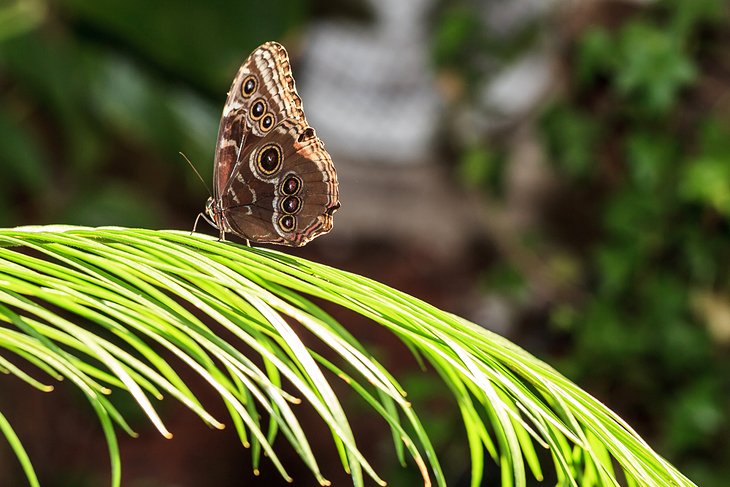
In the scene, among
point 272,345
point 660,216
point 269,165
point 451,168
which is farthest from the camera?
point 451,168

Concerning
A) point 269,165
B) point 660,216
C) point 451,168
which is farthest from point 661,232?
point 451,168

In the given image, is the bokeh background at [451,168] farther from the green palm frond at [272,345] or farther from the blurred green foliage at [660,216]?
the green palm frond at [272,345]

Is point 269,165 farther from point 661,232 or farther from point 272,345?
point 661,232

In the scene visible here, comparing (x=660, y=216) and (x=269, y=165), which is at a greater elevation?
(x=660, y=216)

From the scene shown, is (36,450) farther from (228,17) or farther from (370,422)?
(228,17)

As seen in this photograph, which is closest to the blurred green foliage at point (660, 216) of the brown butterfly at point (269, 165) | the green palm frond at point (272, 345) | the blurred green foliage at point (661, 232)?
the blurred green foliage at point (661, 232)

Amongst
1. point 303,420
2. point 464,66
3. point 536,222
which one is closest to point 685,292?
point 464,66

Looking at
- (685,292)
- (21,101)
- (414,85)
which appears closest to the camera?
(685,292)
